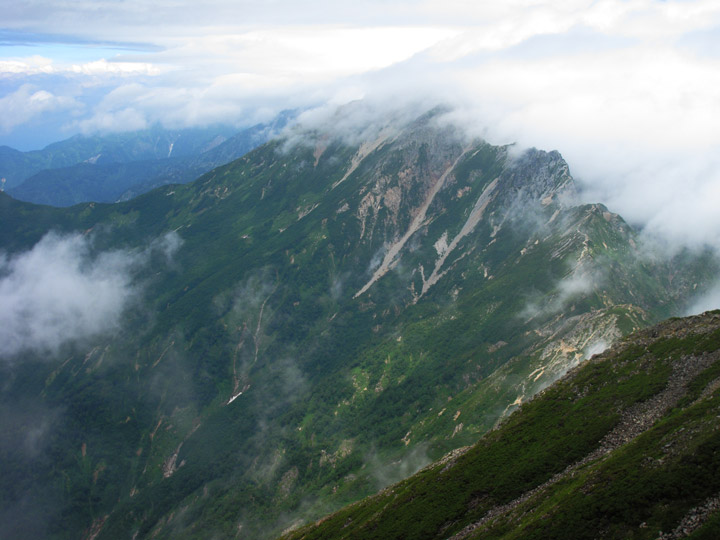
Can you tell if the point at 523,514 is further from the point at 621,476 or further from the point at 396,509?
the point at 396,509

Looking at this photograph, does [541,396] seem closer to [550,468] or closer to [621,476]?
[550,468]

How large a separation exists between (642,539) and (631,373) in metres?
66.9

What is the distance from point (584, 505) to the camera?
2968 inches

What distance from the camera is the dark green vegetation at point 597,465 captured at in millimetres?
68938

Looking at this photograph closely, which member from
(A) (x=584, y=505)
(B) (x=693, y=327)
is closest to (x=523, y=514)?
(A) (x=584, y=505)

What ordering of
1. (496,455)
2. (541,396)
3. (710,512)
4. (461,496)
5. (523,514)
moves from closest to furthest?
(710,512) → (523,514) → (461,496) → (496,455) → (541,396)

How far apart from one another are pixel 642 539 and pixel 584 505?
1253 centimetres

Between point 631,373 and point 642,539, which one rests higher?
point 642,539

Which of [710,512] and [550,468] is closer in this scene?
[710,512]

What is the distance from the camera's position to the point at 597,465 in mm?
88312

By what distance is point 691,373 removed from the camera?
351ft

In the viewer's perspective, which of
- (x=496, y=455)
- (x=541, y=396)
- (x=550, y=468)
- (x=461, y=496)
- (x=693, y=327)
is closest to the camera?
(x=550, y=468)

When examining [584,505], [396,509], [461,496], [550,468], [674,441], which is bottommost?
[396,509]

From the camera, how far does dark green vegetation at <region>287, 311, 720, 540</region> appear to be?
6894 centimetres
